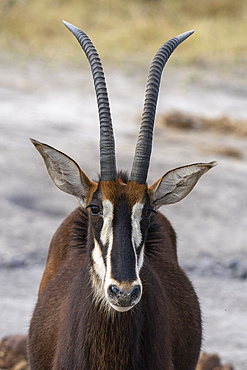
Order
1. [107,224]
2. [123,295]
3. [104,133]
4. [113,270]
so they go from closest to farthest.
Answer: [123,295] → [113,270] → [107,224] → [104,133]

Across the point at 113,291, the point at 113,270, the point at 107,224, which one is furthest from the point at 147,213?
the point at 113,291

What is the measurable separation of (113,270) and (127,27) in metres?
24.4

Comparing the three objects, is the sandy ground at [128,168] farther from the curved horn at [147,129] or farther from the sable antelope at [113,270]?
the curved horn at [147,129]

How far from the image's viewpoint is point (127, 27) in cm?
2764

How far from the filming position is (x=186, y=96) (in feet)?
67.8

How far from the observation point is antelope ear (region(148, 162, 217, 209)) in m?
4.65

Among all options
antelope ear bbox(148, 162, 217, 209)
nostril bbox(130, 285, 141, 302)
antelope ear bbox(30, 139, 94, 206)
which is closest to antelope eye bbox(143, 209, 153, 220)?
antelope ear bbox(148, 162, 217, 209)

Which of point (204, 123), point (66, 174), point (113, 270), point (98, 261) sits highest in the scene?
point (204, 123)

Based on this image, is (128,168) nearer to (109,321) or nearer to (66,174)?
(66,174)

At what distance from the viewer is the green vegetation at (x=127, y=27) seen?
80.5ft

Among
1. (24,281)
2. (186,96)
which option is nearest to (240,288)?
(24,281)

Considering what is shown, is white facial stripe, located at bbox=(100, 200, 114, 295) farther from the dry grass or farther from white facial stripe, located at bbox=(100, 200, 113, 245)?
the dry grass

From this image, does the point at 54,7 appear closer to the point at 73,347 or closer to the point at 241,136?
the point at 241,136

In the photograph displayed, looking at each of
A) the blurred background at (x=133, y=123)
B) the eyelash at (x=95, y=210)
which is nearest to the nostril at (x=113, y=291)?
the eyelash at (x=95, y=210)
